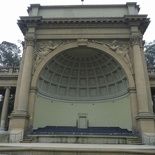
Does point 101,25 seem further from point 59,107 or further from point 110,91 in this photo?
point 59,107

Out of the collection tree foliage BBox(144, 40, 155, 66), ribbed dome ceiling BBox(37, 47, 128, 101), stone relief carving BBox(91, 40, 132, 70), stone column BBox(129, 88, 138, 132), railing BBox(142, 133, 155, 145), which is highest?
tree foliage BBox(144, 40, 155, 66)

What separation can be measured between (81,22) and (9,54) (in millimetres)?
25025

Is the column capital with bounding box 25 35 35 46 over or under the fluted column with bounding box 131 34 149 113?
over

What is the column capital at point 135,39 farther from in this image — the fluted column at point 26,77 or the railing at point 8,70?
the railing at point 8,70

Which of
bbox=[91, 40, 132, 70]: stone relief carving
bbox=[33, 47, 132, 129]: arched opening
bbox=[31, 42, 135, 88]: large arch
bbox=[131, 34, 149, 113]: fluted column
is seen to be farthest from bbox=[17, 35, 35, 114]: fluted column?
bbox=[131, 34, 149, 113]: fluted column

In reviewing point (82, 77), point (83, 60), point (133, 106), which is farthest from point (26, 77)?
point (133, 106)

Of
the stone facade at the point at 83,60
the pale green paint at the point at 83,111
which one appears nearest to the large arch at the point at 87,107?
the pale green paint at the point at 83,111

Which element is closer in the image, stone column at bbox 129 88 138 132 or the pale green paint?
stone column at bbox 129 88 138 132

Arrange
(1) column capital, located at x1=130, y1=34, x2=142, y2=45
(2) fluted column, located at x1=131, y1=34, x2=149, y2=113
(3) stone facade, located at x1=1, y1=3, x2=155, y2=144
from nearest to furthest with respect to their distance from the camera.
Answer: (2) fluted column, located at x1=131, y1=34, x2=149, y2=113, (3) stone facade, located at x1=1, y1=3, x2=155, y2=144, (1) column capital, located at x1=130, y1=34, x2=142, y2=45

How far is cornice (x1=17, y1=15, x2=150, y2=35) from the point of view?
23812 millimetres

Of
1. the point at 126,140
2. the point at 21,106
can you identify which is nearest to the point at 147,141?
the point at 126,140

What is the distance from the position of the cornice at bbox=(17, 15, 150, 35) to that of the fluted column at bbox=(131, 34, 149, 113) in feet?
6.65

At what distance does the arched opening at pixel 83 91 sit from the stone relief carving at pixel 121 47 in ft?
3.53

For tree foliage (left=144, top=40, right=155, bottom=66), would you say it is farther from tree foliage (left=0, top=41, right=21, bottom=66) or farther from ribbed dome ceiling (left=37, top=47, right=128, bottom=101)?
tree foliage (left=0, top=41, right=21, bottom=66)
